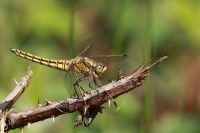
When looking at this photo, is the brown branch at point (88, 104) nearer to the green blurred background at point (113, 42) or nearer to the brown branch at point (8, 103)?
the brown branch at point (8, 103)

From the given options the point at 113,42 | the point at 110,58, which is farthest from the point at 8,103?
the point at 113,42

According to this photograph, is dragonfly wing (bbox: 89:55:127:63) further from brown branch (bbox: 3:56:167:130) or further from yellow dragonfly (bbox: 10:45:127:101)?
brown branch (bbox: 3:56:167:130)

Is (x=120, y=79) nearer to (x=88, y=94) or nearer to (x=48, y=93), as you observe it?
(x=88, y=94)

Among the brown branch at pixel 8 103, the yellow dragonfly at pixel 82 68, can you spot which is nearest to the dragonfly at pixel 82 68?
the yellow dragonfly at pixel 82 68

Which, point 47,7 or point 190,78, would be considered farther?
point 190,78

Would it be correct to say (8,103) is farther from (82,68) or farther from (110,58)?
(110,58)

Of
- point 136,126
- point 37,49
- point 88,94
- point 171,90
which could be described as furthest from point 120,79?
point 171,90

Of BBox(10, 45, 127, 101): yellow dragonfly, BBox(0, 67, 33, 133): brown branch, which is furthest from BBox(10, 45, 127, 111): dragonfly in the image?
BBox(0, 67, 33, 133): brown branch
